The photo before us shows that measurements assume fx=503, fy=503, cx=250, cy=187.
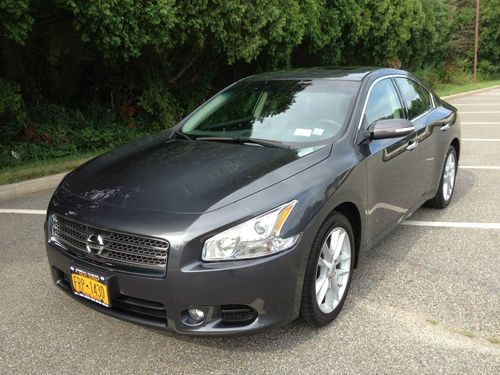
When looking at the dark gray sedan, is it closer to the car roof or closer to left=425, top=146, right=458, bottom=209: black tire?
the car roof

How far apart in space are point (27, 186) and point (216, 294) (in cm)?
502

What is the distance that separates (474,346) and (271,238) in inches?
53.3

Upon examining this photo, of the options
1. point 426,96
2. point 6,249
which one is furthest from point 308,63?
point 6,249

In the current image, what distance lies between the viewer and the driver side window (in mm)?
3758

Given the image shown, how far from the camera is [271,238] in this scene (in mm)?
2580

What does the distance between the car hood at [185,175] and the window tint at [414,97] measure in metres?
1.59

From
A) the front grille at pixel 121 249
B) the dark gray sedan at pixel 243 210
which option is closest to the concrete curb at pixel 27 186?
the dark gray sedan at pixel 243 210

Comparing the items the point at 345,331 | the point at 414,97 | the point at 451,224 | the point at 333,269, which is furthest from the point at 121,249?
the point at 451,224

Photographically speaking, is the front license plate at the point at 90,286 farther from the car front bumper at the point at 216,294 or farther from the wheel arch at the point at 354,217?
the wheel arch at the point at 354,217

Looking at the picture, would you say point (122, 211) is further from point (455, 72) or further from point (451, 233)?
point (455, 72)

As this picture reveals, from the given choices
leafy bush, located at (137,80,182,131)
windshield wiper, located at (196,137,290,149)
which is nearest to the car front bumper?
windshield wiper, located at (196,137,290,149)

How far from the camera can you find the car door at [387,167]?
3.50 metres

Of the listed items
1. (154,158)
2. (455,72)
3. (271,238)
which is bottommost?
(455,72)

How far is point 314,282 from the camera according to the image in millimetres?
2822
